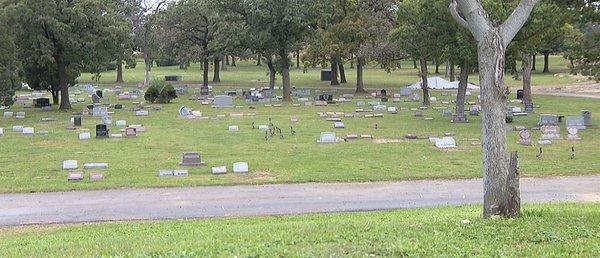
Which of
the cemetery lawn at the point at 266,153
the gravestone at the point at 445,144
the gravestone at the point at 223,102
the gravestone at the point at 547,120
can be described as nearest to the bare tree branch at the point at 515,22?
the cemetery lawn at the point at 266,153

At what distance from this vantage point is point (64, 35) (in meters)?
38.8

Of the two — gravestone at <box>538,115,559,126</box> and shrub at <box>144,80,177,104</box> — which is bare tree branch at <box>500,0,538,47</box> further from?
shrub at <box>144,80,177,104</box>

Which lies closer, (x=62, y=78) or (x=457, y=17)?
(x=457, y=17)

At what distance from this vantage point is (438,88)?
191 feet

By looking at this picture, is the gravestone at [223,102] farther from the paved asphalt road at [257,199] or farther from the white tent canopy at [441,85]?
the paved asphalt road at [257,199]

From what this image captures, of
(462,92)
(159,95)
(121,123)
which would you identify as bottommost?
(121,123)

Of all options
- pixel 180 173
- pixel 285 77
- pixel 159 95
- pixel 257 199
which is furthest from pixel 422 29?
pixel 257 199

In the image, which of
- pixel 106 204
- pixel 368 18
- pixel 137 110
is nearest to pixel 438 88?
pixel 368 18

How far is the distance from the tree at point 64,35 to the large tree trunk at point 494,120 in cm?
3203

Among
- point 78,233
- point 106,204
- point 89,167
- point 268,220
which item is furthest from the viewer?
point 89,167

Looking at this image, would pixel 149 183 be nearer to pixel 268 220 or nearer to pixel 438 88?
pixel 268 220

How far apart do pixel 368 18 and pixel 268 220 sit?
39.2 metres

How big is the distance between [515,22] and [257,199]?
7.94 metres

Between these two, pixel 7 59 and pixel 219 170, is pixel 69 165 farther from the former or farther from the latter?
pixel 7 59
